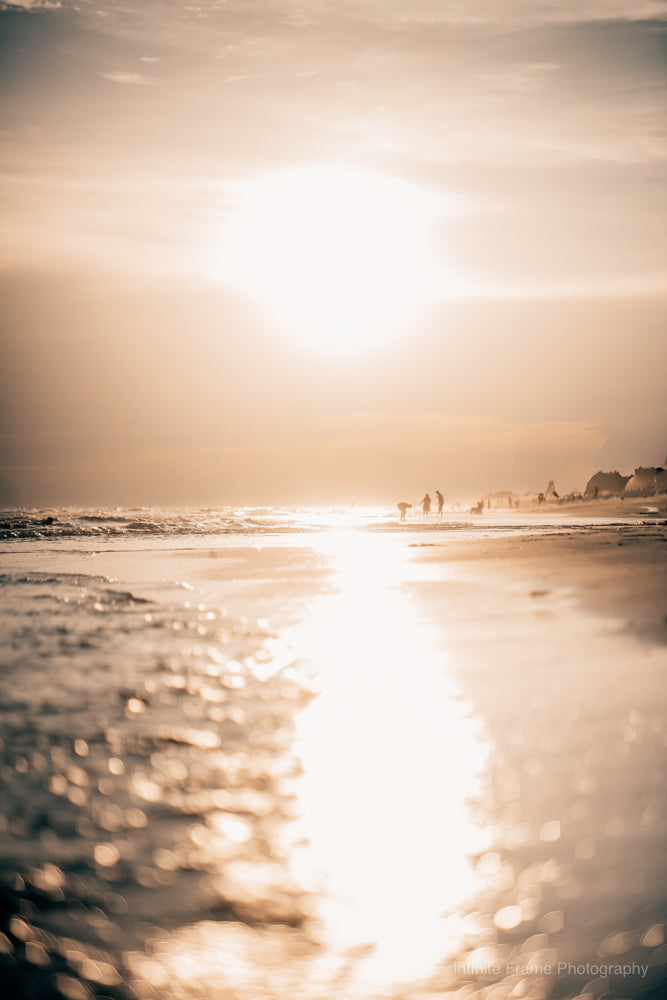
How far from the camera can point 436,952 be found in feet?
10.1

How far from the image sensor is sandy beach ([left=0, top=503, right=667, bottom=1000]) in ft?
9.98

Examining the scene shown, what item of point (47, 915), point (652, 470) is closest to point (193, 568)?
point (47, 915)

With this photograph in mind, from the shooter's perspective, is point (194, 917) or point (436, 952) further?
point (194, 917)

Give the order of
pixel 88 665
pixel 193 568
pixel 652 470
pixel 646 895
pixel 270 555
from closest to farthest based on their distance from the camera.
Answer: pixel 646 895 < pixel 88 665 < pixel 193 568 < pixel 270 555 < pixel 652 470

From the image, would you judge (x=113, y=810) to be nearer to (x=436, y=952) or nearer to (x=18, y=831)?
(x=18, y=831)

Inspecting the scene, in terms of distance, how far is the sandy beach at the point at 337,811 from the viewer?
120 inches

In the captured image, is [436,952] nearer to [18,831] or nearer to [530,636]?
[18,831]

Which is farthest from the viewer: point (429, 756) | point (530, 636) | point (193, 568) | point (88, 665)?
point (193, 568)

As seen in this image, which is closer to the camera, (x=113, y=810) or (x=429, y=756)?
(x=113, y=810)

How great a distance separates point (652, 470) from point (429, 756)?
9550 centimetres

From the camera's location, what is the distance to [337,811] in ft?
14.4

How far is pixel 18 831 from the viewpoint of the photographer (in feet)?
13.6

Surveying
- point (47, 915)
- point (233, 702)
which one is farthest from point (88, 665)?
point (47, 915)

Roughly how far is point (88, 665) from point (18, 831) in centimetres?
410
